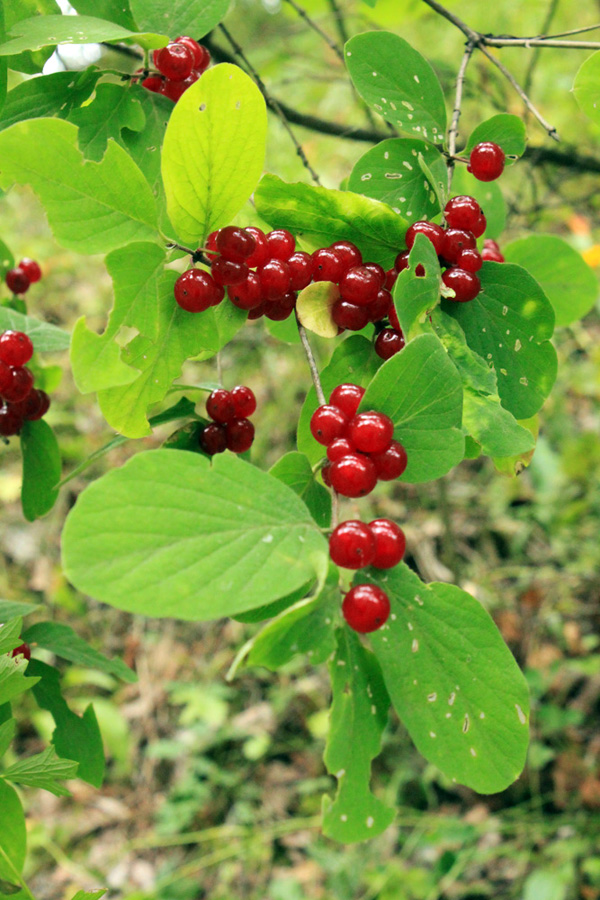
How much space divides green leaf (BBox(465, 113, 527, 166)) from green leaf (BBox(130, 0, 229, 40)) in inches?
12.5

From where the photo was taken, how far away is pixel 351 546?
1.63 ft

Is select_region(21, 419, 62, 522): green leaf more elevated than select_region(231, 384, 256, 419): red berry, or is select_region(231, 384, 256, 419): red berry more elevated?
select_region(231, 384, 256, 419): red berry

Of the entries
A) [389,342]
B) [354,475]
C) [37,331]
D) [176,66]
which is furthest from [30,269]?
[354,475]

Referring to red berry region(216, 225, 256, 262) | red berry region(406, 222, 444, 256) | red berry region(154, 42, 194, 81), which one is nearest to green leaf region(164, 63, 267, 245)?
red berry region(216, 225, 256, 262)

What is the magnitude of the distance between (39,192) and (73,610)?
7.85 ft

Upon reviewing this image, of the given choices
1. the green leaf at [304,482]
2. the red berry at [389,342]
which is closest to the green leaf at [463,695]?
the green leaf at [304,482]

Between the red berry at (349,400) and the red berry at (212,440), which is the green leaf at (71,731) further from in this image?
the red berry at (349,400)

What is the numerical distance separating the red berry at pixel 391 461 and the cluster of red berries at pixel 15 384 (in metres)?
0.51

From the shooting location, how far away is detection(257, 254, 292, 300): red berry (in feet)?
2.08

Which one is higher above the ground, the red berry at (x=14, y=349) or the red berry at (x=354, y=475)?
the red berry at (x=354, y=475)

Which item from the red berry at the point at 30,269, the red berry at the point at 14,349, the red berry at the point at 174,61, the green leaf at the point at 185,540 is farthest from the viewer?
the red berry at the point at 30,269

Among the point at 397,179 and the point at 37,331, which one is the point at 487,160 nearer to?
the point at 397,179

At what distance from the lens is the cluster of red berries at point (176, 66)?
0.73 metres

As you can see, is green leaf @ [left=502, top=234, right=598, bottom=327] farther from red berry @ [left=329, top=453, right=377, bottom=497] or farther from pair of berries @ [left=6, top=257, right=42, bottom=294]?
pair of berries @ [left=6, top=257, right=42, bottom=294]
